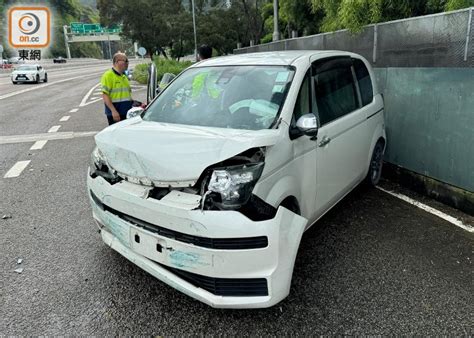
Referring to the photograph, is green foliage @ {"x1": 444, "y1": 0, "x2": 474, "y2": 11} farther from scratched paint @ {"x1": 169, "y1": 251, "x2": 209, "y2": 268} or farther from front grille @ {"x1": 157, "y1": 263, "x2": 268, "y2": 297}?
scratched paint @ {"x1": 169, "y1": 251, "x2": 209, "y2": 268}

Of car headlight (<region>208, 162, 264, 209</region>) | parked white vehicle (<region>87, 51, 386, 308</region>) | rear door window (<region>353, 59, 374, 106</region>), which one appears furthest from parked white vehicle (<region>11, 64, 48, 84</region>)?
car headlight (<region>208, 162, 264, 209</region>)

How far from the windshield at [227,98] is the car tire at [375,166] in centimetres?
202

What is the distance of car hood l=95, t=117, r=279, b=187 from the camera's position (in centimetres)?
239

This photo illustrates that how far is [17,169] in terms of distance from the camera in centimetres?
604

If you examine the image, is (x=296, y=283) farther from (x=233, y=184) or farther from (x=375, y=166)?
(x=375, y=166)

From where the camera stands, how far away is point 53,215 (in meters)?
4.24

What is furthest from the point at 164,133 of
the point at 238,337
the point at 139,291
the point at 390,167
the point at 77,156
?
the point at 77,156

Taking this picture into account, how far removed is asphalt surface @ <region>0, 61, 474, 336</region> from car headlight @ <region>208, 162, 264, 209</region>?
839mm

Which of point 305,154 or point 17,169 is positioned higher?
point 305,154

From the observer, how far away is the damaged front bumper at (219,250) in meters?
2.26

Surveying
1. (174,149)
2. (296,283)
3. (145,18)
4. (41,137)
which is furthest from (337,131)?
(145,18)

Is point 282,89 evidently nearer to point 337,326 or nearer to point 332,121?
point 332,121

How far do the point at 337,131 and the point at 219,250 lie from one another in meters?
1.77

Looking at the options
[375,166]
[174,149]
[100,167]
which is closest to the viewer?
[174,149]
